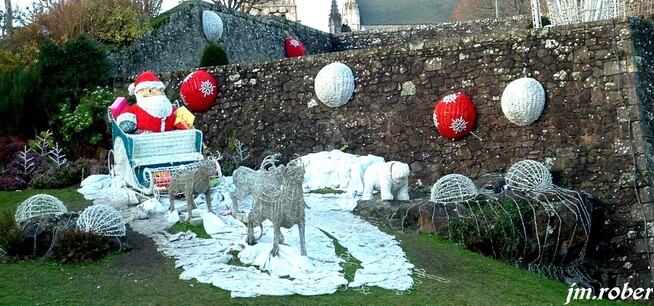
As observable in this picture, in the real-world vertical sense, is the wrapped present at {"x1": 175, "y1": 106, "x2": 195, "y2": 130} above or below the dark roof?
below

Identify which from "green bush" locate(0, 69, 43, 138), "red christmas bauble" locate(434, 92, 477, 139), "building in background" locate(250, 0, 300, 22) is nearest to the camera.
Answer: "red christmas bauble" locate(434, 92, 477, 139)

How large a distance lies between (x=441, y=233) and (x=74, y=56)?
853cm

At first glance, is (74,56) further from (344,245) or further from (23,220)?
(344,245)

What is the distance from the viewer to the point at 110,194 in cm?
1209

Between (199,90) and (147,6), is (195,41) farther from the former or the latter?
(199,90)

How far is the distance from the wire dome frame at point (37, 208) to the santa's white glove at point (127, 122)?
218 centimetres

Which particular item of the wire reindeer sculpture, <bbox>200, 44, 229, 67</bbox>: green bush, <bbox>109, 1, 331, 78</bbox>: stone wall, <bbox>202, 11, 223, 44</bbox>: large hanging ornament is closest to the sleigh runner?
the wire reindeer sculpture

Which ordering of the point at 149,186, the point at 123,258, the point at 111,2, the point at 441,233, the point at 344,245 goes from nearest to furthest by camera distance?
the point at 123,258 → the point at 344,245 → the point at 441,233 → the point at 149,186 → the point at 111,2

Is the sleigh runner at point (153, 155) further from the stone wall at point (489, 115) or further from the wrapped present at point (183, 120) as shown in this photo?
the stone wall at point (489, 115)

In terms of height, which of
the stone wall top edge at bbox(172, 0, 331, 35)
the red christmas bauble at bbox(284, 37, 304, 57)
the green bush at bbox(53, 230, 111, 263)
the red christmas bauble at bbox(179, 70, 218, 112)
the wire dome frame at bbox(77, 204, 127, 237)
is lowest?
the green bush at bbox(53, 230, 111, 263)

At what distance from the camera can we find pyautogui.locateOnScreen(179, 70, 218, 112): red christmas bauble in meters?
15.1

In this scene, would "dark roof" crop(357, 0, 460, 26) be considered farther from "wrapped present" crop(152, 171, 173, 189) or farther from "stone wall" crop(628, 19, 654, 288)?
"wrapped present" crop(152, 171, 173, 189)

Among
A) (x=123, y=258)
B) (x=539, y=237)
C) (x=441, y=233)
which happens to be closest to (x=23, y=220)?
(x=123, y=258)

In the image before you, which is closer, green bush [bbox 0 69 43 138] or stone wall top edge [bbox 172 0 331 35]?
green bush [bbox 0 69 43 138]
